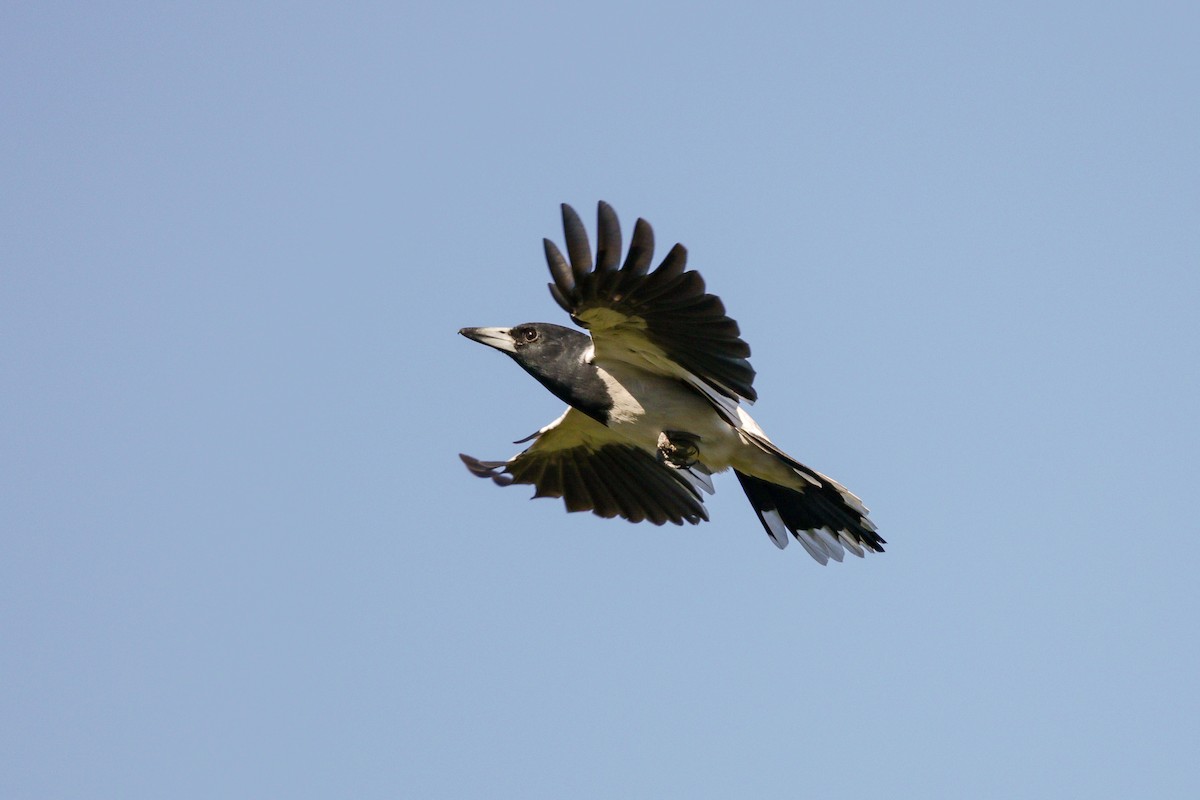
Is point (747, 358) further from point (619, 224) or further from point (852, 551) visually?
point (852, 551)

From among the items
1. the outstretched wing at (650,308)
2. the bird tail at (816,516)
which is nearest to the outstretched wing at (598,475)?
the bird tail at (816,516)

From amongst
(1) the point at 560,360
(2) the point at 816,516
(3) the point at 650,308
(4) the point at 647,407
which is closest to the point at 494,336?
(1) the point at 560,360

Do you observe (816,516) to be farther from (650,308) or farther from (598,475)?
(650,308)

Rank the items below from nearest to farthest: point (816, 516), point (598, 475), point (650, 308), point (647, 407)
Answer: point (650, 308), point (647, 407), point (816, 516), point (598, 475)

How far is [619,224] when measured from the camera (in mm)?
7207

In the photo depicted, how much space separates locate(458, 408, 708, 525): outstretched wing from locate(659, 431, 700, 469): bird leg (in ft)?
2.13

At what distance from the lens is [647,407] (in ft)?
27.8

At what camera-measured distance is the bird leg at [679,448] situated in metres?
8.58

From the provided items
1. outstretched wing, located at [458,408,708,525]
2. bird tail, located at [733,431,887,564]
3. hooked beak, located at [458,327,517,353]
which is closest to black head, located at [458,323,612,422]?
hooked beak, located at [458,327,517,353]

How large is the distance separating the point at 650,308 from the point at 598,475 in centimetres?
246

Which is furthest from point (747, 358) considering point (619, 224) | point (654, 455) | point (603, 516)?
point (603, 516)

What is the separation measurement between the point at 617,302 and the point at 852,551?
2728 mm

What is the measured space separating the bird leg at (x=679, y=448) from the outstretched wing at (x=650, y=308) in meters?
0.44

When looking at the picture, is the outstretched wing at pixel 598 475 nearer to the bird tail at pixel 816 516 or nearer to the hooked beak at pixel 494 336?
the bird tail at pixel 816 516
